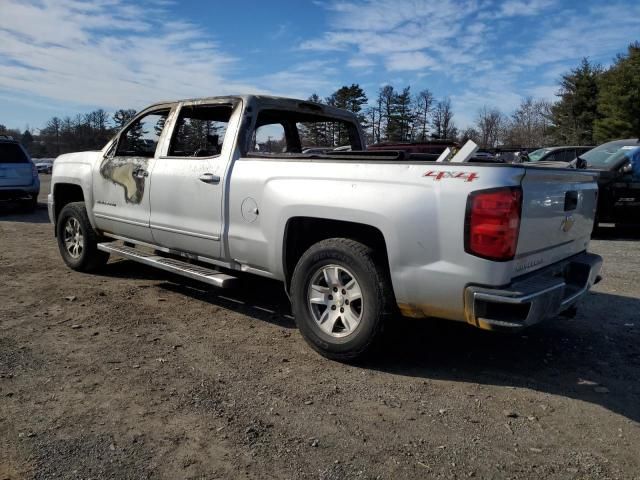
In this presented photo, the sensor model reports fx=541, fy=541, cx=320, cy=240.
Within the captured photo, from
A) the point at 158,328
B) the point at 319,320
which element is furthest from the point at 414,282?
the point at 158,328

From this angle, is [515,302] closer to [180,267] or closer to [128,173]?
[180,267]

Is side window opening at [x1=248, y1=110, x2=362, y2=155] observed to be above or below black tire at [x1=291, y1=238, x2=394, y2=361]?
above

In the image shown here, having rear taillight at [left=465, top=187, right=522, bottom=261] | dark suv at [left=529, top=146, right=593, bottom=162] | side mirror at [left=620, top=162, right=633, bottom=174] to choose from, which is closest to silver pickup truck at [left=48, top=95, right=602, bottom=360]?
rear taillight at [left=465, top=187, right=522, bottom=261]

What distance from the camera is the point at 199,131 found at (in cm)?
568

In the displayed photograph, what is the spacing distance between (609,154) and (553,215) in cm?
775

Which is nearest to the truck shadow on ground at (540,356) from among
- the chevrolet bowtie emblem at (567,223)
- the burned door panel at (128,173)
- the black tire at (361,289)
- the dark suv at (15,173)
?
the black tire at (361,289)

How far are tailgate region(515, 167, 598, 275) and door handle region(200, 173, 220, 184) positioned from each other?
8.40ft

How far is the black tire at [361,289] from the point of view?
3.67 metres

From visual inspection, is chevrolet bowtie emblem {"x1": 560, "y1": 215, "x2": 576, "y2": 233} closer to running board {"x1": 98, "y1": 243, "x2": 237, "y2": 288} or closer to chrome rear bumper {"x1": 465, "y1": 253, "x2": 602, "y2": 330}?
A: chrome rear bumper {"x1": 465, "y1": 253, "x2": 602, "y2": 330}

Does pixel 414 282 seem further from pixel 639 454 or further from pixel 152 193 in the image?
pixel 152 193

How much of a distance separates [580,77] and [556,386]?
49.8 meters

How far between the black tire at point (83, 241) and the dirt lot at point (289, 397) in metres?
1.10

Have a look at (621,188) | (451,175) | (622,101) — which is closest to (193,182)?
(451,175)

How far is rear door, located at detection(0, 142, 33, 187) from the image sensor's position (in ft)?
43.5
